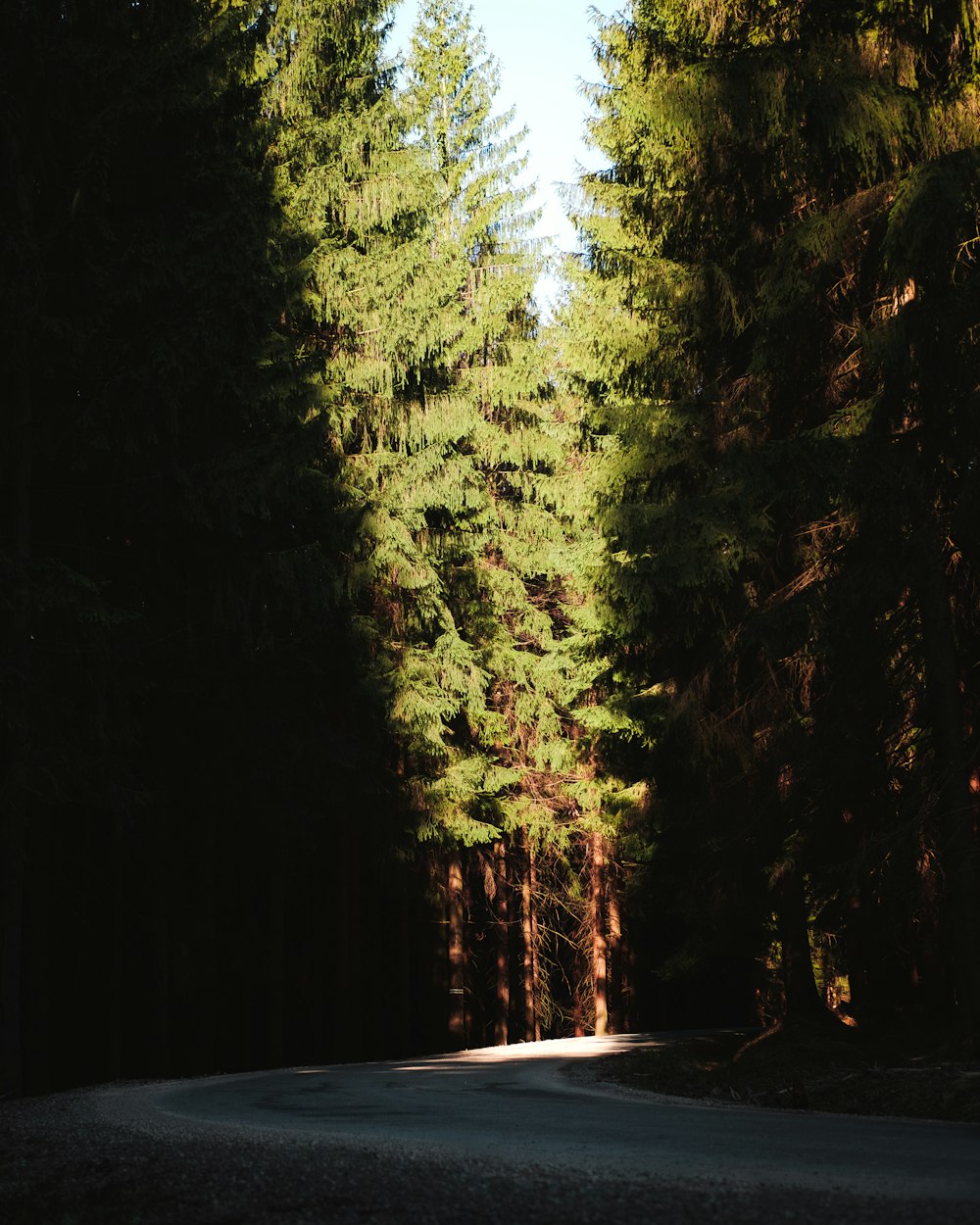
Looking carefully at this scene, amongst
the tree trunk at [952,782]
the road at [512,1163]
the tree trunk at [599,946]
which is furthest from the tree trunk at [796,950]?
the tree trunk at [599,946]

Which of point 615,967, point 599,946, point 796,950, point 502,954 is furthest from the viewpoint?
point 615,967

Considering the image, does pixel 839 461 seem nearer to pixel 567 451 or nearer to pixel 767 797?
pixel 767 797

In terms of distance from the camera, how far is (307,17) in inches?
760

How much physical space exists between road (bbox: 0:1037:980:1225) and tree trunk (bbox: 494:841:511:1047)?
16.4 m

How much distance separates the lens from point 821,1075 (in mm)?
10031

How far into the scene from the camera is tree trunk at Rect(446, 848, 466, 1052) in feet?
74.3

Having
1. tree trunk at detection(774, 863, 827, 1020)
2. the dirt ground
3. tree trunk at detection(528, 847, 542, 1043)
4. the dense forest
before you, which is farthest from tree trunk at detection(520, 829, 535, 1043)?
the dirt ground

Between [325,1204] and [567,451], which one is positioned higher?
[567,451]

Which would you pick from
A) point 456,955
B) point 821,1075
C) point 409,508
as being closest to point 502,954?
point 456,955

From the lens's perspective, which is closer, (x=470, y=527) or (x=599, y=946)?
(x=470, y=527)

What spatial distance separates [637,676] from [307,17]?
12453 mm

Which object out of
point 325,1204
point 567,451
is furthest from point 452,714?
point 325,1204

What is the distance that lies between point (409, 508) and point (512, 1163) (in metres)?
14.7

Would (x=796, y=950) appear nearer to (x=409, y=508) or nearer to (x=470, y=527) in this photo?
(x=409, y=508)
